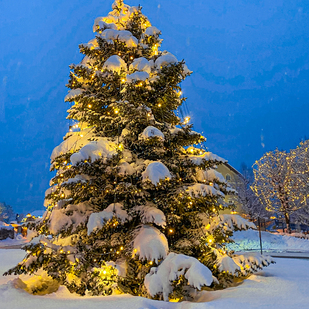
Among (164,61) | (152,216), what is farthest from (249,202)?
(152,216)

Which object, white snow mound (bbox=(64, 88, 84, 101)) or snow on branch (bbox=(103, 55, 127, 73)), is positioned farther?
white snow mound (bbox=(64, 88, 84, 101))

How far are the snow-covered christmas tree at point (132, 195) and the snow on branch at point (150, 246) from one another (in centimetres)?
2

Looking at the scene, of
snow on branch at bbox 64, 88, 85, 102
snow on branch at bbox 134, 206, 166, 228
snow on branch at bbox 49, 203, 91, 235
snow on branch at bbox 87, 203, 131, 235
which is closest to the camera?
snow on branch at bbox 87, 203, 131, 235

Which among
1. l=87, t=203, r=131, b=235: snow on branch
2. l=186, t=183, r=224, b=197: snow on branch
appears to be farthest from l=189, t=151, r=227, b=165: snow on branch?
l=87, t=203, r=131, b=235: snow on branch

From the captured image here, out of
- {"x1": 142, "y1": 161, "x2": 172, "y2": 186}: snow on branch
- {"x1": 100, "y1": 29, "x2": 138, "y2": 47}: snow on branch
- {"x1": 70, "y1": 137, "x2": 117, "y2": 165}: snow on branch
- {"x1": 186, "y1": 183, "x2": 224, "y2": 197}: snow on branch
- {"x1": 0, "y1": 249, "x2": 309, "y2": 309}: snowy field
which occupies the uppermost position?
{"x1": 100, "y1": 29, "x2": 138, "y2": 47}: snow on branch

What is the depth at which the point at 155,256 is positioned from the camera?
19.5 feet

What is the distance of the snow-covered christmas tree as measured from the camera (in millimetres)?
6160

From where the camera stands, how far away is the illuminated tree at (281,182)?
27.0m

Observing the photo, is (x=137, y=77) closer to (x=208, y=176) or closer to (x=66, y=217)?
(x=208, y=176)

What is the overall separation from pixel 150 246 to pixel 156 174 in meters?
1.69

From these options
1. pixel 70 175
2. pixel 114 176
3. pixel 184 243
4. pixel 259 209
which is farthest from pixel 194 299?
pixel 259 209

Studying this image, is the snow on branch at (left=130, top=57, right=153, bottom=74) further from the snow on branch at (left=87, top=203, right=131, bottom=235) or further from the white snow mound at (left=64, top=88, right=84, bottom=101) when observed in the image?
the snow on branch at (left=87, top=203, right=131, bottom=235)

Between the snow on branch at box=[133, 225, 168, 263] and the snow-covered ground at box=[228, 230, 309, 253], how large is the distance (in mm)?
16868

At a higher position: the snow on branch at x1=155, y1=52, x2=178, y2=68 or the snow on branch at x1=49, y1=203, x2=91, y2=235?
the snow on branch at x1=155, y1=52, x2=178, y2=68
